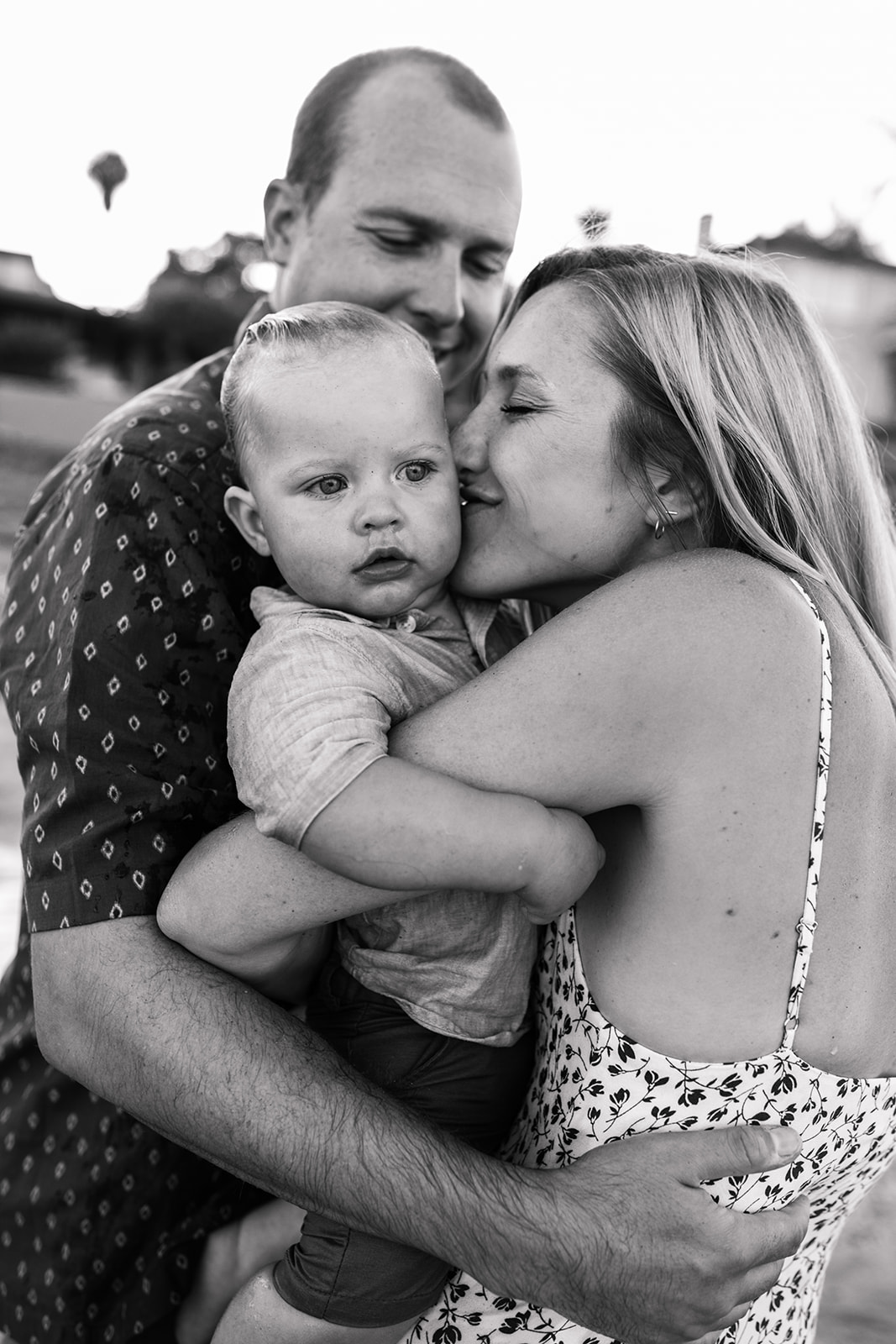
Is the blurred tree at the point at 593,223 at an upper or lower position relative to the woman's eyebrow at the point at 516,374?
upper

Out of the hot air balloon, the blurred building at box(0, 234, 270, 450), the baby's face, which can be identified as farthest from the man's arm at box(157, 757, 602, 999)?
the hot air balloon

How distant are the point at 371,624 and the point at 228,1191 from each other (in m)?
0.93

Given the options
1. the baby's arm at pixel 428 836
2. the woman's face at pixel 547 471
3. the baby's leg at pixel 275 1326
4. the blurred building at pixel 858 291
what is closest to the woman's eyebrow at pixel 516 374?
the woman's face at pixel 547 471

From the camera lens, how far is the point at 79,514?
1.88 meters

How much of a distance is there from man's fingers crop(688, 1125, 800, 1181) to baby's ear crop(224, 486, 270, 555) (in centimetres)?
100

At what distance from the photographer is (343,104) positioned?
266 centimetres

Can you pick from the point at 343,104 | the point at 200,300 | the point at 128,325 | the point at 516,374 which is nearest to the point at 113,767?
the point at 516,374

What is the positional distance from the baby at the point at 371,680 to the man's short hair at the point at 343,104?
3.26ft

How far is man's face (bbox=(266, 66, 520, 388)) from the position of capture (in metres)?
2.57

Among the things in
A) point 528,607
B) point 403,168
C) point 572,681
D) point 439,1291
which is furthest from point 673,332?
point 439,1291

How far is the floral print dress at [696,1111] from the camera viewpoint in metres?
1.58

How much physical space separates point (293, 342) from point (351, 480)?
0.22 meters

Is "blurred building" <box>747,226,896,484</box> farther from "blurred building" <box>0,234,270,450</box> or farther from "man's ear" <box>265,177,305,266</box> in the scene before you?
"man's ear" <box>265,177,305,266</box>

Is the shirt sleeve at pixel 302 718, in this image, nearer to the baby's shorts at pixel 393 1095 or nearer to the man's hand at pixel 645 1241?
the baby's shorts at pixel 393 1095
